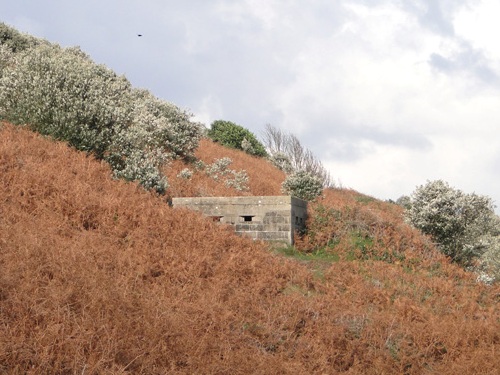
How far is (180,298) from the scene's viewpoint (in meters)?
10.1

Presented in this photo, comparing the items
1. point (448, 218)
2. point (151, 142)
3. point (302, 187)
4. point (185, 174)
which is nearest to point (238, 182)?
point (302, 187)

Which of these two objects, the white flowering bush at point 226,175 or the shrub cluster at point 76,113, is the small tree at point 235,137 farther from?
the shrub cluster at point 76,113

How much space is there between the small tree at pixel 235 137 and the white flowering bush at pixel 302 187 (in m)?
14.7

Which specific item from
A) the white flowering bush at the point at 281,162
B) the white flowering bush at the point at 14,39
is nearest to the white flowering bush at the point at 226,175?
the white flowering bush at the point at 281,162

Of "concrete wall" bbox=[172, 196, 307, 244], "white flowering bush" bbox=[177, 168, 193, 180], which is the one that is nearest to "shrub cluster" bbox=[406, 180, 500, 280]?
"concrete wall" bbox=[172, 196, 307, 244]

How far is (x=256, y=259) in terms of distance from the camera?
521 inches

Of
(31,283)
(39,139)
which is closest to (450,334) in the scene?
(31,283)

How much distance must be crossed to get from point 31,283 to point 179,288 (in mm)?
2897

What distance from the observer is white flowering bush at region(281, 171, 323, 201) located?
80.5 feet

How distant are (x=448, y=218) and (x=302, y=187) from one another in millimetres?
6257

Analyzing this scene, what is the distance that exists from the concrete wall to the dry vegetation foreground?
123 cm

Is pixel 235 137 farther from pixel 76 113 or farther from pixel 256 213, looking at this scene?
pixel 256 213

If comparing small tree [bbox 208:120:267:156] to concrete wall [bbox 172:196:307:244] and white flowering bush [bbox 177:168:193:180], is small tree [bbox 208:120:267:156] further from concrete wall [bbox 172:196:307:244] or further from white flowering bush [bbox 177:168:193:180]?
concrete wall [bbox 172:196:307:244]

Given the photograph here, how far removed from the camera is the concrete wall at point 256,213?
53.6ft
